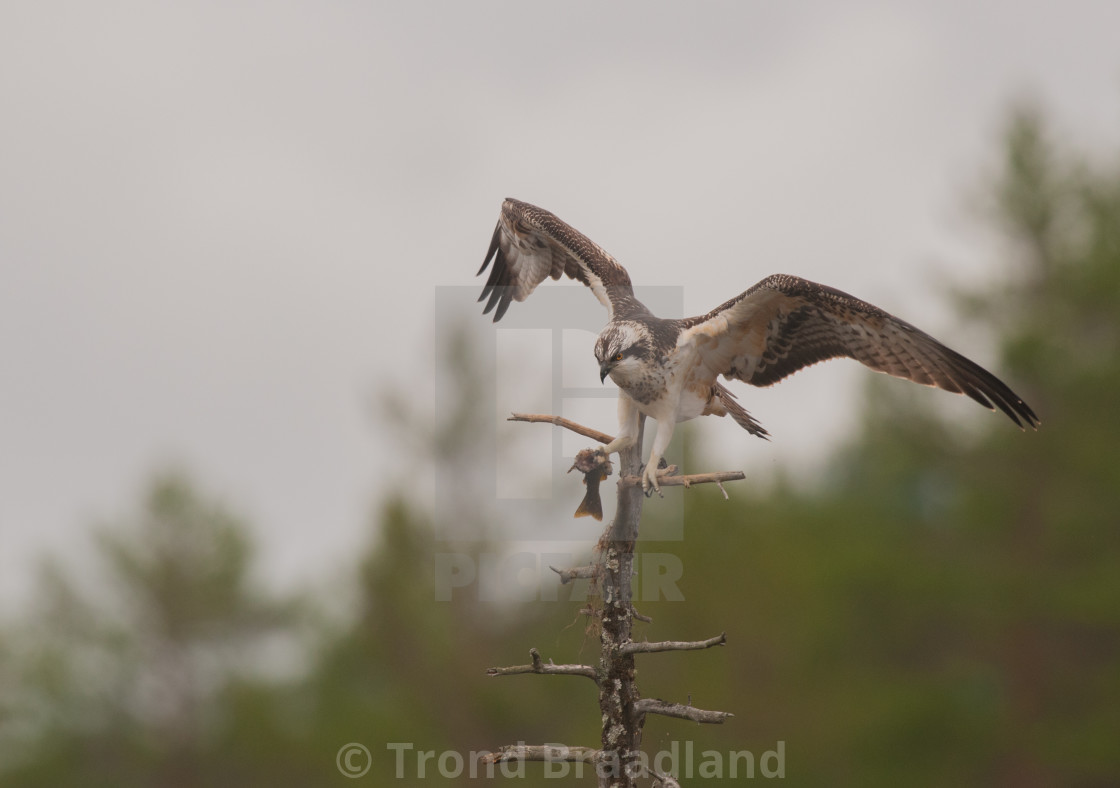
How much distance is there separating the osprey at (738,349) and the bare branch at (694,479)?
5 centimetres

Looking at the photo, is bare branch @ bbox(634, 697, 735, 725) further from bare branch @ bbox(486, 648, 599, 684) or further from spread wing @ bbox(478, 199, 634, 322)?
spread wing @ bbox(478, 199, 634, 322)

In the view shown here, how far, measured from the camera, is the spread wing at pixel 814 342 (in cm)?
673

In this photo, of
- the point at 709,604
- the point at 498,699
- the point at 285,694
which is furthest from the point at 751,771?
the point at 285,694

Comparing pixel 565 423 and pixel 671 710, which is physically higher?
pixel 565 423

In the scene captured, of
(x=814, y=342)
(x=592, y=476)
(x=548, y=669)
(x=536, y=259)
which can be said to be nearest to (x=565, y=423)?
(x=592, y=476)

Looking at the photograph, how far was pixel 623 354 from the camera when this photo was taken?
250 inches

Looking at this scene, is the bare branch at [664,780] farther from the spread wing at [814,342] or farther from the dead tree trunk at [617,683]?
the spread wing at [814,342]

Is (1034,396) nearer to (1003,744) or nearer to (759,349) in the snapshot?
(1003,744)

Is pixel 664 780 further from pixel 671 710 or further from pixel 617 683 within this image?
pixel 617 683

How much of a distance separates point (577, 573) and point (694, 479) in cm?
77

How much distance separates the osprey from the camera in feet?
21.0

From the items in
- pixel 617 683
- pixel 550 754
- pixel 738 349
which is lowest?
pixel 550 754

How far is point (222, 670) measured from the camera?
24391 mm

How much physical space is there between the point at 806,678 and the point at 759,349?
11841 millimetres
